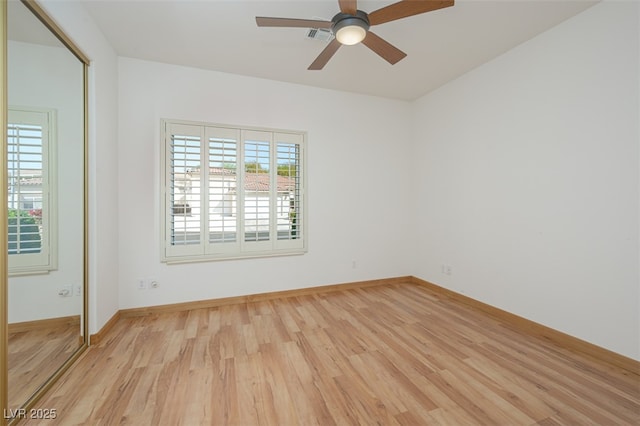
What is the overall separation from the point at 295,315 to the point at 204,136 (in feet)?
7.69

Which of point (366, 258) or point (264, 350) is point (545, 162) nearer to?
point (366, 258)

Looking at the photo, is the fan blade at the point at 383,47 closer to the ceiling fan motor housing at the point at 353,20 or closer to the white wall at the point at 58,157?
the ceiling fan motor housing at the point at 353,20

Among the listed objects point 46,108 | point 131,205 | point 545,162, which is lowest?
point 131,205

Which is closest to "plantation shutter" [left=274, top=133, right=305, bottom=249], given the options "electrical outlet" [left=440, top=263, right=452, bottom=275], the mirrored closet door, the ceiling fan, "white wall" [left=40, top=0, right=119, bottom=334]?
the ceiling fan

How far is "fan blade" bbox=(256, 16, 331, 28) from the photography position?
1.74m

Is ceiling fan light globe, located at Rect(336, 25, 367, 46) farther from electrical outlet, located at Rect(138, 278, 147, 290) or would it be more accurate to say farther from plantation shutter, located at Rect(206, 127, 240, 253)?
electrical outlet, located at Rect(138, 278, 147, 290)

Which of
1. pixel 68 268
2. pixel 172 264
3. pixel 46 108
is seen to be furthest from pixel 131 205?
pixel 46 108

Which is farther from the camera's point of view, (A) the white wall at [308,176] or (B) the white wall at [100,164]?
(A) the white wall at [308,176]

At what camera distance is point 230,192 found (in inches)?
121

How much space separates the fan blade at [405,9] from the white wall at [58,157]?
2208 millimetres

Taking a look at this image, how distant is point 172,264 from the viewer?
289cm

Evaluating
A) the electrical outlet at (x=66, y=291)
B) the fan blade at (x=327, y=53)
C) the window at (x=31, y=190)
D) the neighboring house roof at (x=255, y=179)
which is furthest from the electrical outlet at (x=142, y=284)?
the fan blade at (x=327, y=53)

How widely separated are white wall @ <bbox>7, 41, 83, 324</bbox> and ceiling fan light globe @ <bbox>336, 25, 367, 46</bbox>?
1.99 m

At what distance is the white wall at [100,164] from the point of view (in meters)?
2.14
